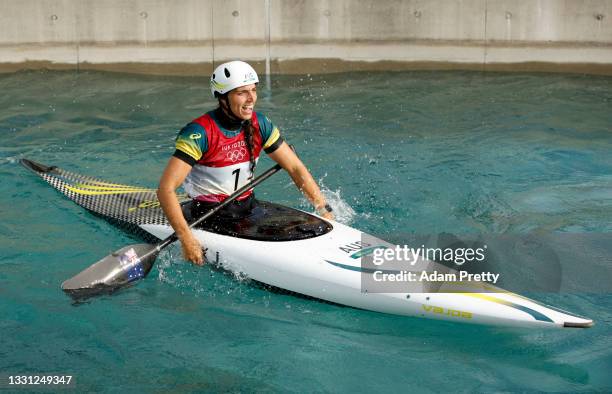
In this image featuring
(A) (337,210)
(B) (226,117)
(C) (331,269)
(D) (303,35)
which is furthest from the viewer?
(D) (303,35)

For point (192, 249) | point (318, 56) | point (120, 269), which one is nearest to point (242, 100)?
point (192, 249)

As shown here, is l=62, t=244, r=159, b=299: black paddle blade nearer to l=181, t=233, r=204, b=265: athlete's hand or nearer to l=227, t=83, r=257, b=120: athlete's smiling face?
l=181, t=233, r=204, b=265: athlete's hand

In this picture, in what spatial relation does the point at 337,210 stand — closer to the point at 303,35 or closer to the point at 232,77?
the point at 232,77

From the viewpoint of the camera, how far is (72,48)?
41.3 feet

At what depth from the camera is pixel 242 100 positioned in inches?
208

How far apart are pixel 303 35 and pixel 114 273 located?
7.63 m

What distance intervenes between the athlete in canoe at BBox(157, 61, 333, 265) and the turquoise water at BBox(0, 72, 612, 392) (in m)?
0.58

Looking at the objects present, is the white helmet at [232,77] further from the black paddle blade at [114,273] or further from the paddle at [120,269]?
the black paddle blade at [114,273]

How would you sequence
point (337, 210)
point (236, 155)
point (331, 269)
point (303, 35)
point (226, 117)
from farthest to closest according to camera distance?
point (303, 35) → point (337, 210) → point (236, 155) → point (226, 117) → point (331, 269)

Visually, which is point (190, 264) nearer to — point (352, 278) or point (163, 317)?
point (163, 317)

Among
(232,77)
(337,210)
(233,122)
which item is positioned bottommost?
(337,210)

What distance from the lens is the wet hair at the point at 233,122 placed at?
17.6 ft

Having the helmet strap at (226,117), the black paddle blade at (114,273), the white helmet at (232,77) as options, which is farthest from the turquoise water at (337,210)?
the white helmet at (232,77)

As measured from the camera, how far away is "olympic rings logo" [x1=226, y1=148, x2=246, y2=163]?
549cm
